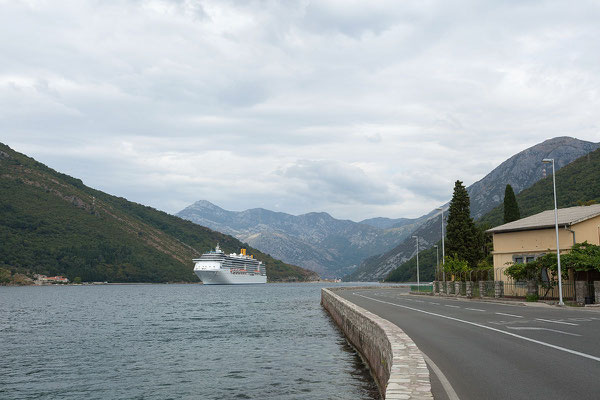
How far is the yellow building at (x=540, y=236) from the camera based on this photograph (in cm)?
3866

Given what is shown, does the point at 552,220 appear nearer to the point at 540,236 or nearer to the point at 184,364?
the point at 540,236

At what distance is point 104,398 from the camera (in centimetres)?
1556

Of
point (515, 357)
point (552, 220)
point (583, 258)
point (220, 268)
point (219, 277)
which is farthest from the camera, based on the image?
point (219, 277)

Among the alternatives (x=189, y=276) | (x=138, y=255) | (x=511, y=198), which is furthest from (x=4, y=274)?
(x=511, y=198)

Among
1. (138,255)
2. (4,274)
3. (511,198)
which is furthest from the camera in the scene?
(138,255)

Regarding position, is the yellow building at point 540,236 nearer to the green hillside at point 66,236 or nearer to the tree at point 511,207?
the tree at point 511,207

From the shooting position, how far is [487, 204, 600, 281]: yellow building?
38656mm

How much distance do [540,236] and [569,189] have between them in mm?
68595

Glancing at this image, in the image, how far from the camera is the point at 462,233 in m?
67.6

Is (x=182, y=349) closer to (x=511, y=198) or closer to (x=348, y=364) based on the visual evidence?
(x=348, y=364)

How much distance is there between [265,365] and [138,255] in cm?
16597

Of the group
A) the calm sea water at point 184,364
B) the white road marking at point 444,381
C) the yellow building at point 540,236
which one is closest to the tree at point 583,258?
the yellow building at point 540,236

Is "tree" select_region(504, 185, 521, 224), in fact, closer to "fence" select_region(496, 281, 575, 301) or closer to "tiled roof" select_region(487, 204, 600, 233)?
"tiled roof" select_region(487, 204, 600, 233)

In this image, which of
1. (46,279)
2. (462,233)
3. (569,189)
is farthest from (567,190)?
(46,279)
